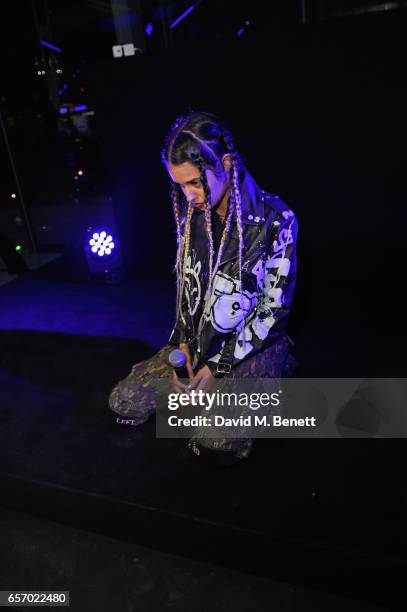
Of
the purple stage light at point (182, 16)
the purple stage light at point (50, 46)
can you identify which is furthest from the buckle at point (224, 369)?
the purple stage light at point (50, 46)

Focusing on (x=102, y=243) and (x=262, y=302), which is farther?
(x=102, y=243)

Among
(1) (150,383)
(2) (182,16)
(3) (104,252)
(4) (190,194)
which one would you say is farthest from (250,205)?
(2) (182,16)

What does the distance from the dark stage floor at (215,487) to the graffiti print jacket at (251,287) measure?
1.39 feet

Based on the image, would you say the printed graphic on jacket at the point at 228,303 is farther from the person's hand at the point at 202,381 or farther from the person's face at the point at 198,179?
the person's face at the point at 198,179

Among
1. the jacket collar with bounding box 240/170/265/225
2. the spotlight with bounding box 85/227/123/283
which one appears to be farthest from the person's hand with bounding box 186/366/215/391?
the spotlight with bounding box 85/227/123/283

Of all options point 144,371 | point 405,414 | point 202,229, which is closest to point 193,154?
point 202,229

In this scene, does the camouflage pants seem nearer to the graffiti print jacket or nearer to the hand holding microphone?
the graffiti print jacket

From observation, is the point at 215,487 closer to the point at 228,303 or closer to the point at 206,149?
the point at 228,303

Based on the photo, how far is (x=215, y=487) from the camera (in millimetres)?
1658

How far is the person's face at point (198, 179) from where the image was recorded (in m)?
1.50

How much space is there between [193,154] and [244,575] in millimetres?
1372

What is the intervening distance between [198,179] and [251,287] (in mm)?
422

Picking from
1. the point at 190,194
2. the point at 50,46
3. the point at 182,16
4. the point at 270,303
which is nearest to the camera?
the point at 190,194

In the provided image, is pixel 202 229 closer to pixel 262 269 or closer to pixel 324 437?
pixel 262 269
